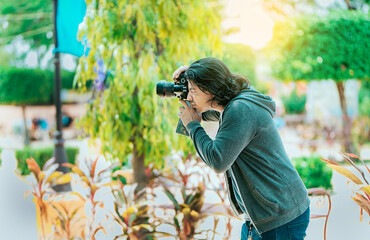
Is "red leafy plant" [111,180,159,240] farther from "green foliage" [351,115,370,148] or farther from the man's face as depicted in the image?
"green foliage" [351,115,370,148]

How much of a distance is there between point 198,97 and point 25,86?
801 centimetres

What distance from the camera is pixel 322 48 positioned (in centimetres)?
493

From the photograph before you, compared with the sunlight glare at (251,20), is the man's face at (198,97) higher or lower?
lower

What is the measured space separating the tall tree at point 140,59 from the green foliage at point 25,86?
6.31 m

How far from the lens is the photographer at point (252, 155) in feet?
3.29

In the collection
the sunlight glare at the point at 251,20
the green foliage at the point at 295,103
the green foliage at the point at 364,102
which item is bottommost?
the green foliage at the point at 295,103

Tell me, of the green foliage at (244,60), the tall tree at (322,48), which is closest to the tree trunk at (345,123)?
the tall tree at (322,48)

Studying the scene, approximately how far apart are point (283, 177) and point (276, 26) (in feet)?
14.4

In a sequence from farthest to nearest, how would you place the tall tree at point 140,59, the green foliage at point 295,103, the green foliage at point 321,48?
the green foliage at point 295,103 < the green foliage at point 321,48 < the tall tree at point 140,59

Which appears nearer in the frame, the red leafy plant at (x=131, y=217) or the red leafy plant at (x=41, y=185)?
the red leafy plant at (x=131, y=217)

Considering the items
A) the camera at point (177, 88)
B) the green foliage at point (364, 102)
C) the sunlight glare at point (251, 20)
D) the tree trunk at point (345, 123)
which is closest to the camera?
the camera at point (177, 88)

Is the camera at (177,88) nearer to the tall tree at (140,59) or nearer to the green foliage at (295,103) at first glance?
the tall tree at (140,59)

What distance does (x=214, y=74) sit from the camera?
1.09m

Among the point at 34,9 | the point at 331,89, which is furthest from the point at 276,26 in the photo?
the point at 34,9
